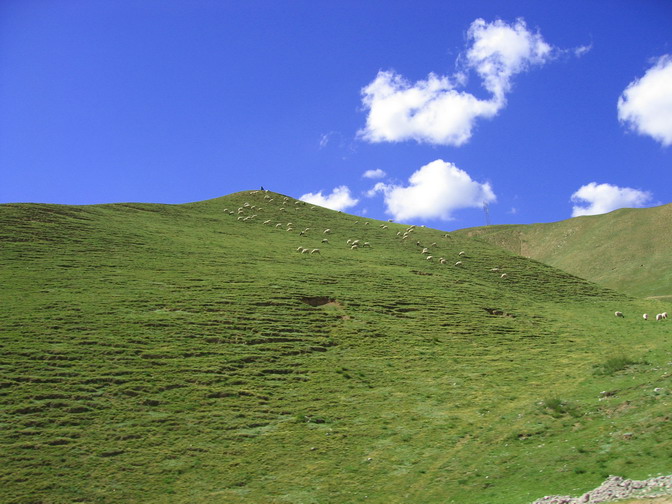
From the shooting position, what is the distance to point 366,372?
112 feet

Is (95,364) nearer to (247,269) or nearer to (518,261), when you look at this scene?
(247,269)

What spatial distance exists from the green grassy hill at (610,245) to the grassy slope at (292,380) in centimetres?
5289

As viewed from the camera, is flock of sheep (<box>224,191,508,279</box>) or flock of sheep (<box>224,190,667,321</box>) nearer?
flock of sheep (<box>224,190,667,321</box>)

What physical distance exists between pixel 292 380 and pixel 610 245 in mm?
115275

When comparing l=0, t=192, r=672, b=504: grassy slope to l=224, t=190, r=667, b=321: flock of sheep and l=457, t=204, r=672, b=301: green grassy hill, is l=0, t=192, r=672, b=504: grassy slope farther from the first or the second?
l=457, t=204, r=672, b=301: green grassy hill

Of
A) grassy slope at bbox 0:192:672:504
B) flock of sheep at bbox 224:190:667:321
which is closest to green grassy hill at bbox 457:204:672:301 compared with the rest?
flock of sheep at bbox 224:190:667:321

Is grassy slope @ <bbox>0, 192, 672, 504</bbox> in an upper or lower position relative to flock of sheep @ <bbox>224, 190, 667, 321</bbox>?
lower

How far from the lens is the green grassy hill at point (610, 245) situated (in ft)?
343

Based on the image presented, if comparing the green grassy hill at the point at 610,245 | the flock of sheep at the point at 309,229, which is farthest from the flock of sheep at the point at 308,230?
the green grassy hill at the point at 610,245

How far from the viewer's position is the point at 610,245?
124875 mm

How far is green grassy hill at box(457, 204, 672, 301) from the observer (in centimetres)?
10446

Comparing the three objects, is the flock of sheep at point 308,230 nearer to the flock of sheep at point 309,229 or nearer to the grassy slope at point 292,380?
the flock of sheep at point 309,229

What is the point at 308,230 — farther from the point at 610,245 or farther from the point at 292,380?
the point at 610,245

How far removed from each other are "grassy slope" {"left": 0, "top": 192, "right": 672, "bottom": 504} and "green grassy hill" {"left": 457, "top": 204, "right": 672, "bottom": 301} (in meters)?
52.9
